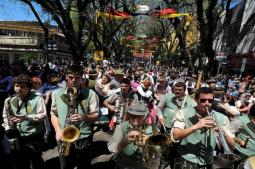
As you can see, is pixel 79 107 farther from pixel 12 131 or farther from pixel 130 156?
pixel 130 156

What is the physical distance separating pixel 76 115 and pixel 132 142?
3.52 ft

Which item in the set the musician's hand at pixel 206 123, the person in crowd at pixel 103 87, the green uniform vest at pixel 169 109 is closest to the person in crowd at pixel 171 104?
the green uniform vest at pixel 169 109

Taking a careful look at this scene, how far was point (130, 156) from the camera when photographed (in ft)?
13.1

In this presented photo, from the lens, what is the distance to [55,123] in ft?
15.6

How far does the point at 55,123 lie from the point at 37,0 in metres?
13.2

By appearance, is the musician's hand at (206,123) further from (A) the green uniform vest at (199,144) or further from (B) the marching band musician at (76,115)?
(B) the marching band musician at (76,115)

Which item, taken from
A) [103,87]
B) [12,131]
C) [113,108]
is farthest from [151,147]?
[103,87]

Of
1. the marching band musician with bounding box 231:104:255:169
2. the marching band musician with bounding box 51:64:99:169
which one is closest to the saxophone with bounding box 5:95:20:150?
the marching band musician with bounding box 51:64:99:169

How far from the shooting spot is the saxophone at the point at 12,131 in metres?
4.74

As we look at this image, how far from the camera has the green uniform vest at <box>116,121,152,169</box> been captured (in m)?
3.94

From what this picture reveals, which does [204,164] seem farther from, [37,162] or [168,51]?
[168,51]

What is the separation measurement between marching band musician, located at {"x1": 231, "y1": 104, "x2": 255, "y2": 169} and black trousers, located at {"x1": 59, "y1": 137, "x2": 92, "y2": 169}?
1.93m

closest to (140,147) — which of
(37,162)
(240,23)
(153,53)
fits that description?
(37,162)

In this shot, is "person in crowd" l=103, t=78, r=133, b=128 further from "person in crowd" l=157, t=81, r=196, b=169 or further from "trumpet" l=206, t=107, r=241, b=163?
"trumpet" l=206, t=107, r=241, b=163
